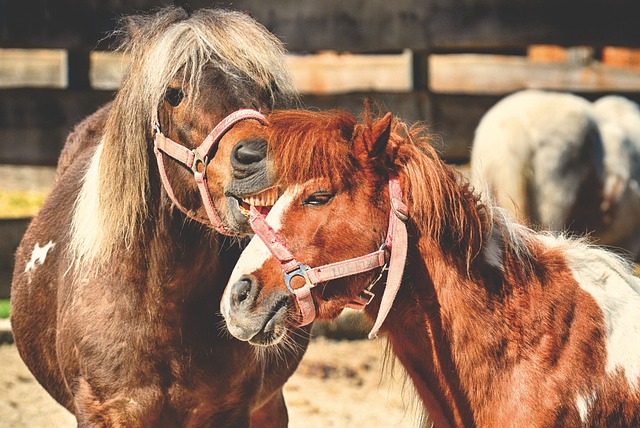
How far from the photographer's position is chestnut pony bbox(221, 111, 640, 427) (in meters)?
2.46

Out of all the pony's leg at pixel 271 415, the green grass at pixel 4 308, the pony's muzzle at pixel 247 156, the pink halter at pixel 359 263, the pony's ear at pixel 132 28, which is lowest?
the green grass at pixel 4 308

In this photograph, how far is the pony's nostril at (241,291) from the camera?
244 centimetres

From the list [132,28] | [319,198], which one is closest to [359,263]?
[319,198]

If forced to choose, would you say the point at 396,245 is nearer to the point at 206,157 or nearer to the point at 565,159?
the point at 206,157

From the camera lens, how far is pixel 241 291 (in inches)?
95.9

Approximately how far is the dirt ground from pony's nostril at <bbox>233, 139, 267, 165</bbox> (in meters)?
1.99

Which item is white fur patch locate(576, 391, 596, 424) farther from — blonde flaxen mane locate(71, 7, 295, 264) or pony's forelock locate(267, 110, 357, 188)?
blonde flaxen mane locate(71, 7, 295, 264)

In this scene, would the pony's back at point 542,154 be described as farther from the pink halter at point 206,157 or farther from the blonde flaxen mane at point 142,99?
the pink halter at point 206,157

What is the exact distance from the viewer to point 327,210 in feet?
8.07

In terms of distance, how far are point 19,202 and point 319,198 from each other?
746 centimetres

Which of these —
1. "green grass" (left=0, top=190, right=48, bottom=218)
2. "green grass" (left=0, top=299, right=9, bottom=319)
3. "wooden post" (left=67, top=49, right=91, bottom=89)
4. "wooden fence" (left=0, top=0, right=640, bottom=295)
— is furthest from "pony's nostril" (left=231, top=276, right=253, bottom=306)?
"green grass" (left=0, top=190, right=48, bottom=218)

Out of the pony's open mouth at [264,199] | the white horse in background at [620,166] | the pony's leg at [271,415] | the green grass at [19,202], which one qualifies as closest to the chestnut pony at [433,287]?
the pony's open mouth at [264,199]

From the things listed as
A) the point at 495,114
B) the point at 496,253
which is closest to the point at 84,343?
the point at 496,253

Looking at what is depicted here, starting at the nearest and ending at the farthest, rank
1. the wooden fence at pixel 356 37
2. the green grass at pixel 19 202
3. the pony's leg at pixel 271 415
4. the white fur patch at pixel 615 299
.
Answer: the white fur patch at pixel 615 299, the pony's leg at pixel 271 415, the wooden fence at pixel 356 37, the green grass at pixel 19 202
